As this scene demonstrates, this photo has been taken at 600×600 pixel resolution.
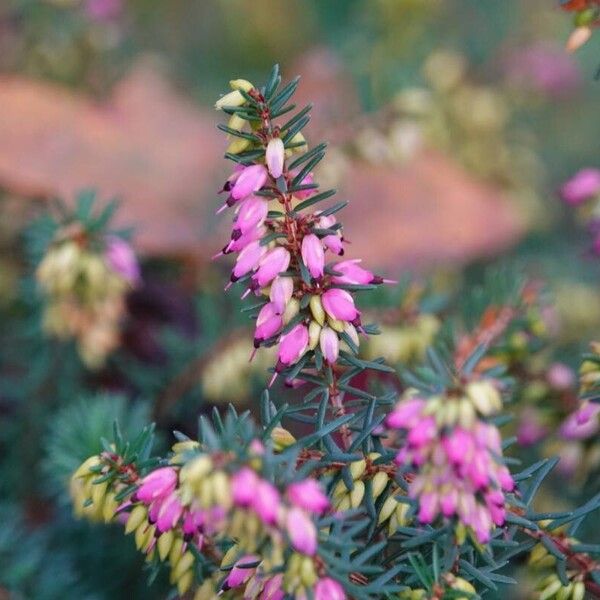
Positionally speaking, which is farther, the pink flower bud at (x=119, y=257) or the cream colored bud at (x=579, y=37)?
the pink flower bud at (x=119, y=257)

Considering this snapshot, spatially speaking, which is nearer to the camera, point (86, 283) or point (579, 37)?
point (579, 37)

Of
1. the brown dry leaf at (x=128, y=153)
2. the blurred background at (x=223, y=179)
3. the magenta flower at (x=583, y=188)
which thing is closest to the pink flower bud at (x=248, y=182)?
the blurred background at (x=223, y=179)

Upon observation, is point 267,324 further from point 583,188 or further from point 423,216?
point 423,216

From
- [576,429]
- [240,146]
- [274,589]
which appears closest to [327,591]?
[274,589]

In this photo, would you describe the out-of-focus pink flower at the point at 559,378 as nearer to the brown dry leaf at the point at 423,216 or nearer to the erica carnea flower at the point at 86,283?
the erica carnea flower at the point at 86,283

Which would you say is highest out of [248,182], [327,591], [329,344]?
[248,182]

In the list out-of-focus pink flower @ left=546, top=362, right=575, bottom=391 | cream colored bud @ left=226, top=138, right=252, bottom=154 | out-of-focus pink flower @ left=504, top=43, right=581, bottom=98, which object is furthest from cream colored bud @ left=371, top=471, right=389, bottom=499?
out-of-focus pink flower @ left=504, top=43, right=581, bottom=98

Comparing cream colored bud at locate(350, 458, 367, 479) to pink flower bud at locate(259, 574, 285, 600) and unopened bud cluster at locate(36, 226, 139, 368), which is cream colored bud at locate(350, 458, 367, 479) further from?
unopened bud cluster at locate(36, 226, 139, 368)
